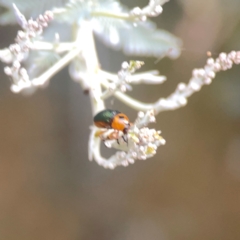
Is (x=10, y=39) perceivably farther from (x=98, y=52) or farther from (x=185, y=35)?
(x=185, y=35)

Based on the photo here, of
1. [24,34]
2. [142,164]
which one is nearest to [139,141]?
[24,34]

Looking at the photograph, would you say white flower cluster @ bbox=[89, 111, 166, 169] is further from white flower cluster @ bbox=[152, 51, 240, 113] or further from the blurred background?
the blurred background

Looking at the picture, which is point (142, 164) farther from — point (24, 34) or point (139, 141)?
point (24, 34)

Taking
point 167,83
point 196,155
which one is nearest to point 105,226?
point 196,155

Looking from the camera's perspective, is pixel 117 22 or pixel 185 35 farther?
pixel 185 35

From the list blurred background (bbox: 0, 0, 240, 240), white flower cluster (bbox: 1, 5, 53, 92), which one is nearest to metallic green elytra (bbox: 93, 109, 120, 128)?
white flower cluster (bbox: 1, 5, 53, 92)

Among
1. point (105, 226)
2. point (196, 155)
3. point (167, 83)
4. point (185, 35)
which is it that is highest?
point (185, 35)

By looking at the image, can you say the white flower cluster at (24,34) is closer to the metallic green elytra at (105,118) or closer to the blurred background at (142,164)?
the metallic green elytra at (105,118)

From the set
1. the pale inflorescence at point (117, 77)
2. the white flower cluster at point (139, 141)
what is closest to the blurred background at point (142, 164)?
the pale inflorescence at point (117, 77)
